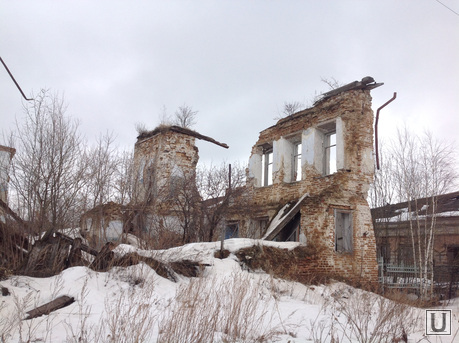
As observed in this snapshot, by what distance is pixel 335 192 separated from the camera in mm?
11242

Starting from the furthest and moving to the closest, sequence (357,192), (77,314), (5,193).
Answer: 1. (357,192)
2. (5,193)
3. (77,314)

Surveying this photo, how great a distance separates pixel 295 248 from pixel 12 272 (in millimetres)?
7007

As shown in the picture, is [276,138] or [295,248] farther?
[276,138]

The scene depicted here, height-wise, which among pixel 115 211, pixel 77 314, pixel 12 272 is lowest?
pixel 77 314

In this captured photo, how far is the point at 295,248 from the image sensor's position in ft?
35.1

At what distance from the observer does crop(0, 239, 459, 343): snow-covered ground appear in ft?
12.7

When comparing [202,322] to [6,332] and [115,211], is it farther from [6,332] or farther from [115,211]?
[115,211]

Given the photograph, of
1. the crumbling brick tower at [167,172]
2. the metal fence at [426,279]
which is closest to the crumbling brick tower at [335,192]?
the metal fence at [426,279]

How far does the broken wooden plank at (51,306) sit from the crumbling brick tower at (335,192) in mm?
6551

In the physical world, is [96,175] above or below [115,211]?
above

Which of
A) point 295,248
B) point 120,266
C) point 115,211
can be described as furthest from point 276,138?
point 120,266

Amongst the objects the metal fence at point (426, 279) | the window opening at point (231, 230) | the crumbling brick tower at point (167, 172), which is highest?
the crumbling brick tower at point (167, 172)

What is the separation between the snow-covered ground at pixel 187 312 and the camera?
3877 millimetres

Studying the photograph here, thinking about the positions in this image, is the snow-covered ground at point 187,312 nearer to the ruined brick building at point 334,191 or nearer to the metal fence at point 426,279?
the ruined brick building at point 334,191
